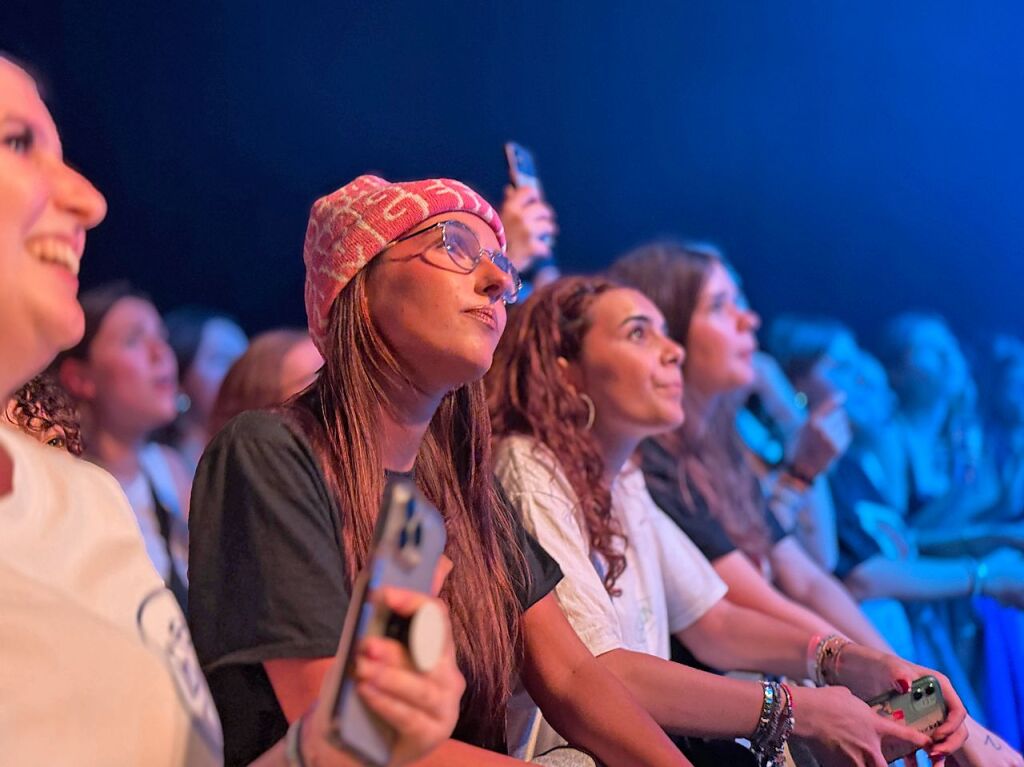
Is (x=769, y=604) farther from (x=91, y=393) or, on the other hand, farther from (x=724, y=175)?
(x=724, y=175)

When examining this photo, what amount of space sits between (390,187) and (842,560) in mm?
2179

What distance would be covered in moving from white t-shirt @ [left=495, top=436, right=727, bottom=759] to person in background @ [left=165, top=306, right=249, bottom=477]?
118 centimetres

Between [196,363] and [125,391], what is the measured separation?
357mm

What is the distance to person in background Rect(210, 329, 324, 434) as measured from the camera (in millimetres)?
2496

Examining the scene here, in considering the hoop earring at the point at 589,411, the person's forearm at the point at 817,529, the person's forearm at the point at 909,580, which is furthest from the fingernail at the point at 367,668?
the person's forearm at the point at 909,580

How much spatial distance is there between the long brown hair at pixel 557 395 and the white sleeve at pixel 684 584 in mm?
194

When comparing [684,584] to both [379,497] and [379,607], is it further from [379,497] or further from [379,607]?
[379,607]

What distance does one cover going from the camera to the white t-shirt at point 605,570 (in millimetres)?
1802

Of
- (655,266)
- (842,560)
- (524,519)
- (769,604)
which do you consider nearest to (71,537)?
(524,519)

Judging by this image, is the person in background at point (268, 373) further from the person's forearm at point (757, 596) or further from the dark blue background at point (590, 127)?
the person's forearm at point (757, 596)

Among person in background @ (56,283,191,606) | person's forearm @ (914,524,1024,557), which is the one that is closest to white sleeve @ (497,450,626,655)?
person in background @ (56,283,191,606)

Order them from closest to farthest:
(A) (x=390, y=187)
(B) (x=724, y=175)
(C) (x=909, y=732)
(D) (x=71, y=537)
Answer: (D) (x=71, y=537), (A) (x=390, y=187), (C) (x=909, y=732), (B) (x=724, y=175)

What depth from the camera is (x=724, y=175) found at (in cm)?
432

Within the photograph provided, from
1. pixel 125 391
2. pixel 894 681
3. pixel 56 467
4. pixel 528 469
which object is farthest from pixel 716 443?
pixel 56 467
